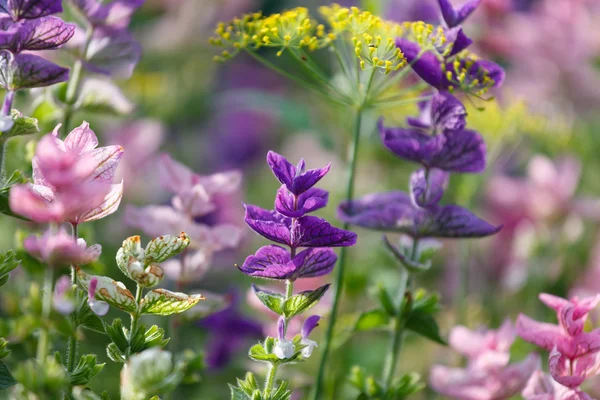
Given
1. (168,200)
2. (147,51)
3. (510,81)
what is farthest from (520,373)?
(147,51)

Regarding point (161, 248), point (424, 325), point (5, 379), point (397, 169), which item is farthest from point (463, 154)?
point (397, 169)

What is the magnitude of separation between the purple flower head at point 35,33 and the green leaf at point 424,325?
0.34m

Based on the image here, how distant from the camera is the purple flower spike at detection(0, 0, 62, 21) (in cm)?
48

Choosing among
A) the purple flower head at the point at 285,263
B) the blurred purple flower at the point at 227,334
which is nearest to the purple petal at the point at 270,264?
the purple flower head at the point at 285,263

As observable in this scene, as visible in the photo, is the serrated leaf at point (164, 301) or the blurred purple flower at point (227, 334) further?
the blurred purple flower at point (227, 334)

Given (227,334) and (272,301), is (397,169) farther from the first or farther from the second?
(272,301)

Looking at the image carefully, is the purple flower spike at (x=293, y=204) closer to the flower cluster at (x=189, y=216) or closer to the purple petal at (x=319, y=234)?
the purple petal at (x=319, y=234)

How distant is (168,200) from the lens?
108 centimetres

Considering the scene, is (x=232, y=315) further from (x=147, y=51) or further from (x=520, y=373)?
(x=147, y=51)

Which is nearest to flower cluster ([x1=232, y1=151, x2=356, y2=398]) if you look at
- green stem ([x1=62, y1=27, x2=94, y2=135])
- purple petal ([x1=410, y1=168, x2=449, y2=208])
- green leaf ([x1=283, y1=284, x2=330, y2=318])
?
green leaf ([x1=283, y1=284, x2=330, y2=318])

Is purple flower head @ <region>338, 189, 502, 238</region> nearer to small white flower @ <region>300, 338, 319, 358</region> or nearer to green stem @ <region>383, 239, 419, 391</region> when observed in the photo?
green stem @ <region>383, 239, 419, 391</region>

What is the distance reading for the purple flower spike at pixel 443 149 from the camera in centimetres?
56

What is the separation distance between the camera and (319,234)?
1.55ft

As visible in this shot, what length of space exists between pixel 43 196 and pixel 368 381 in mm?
278
